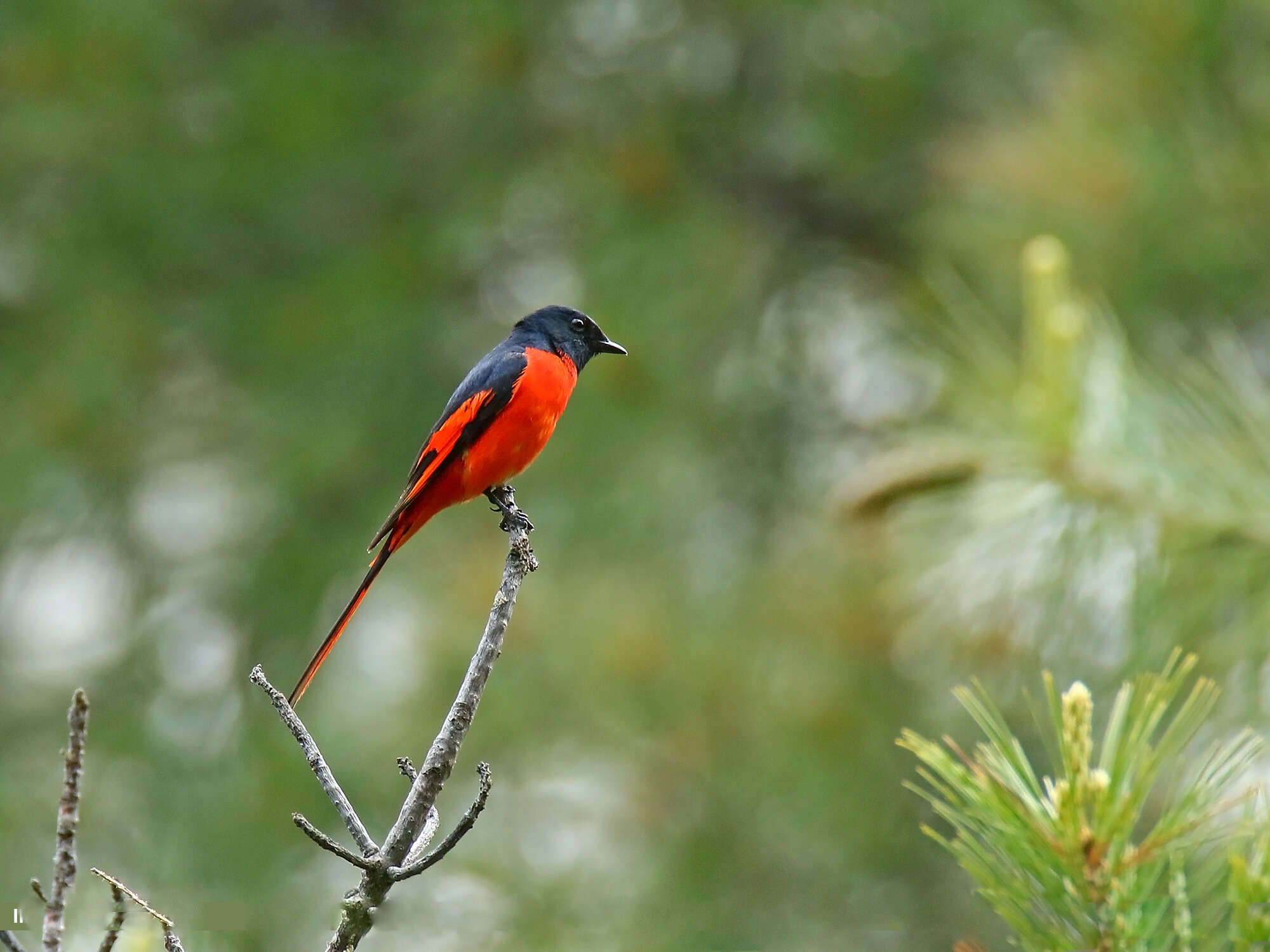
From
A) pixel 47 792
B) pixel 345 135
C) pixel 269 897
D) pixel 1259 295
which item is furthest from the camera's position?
pixel 345 135

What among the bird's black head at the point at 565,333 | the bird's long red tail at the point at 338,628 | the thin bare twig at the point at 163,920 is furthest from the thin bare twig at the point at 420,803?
the bird's black head at the point at 565,333

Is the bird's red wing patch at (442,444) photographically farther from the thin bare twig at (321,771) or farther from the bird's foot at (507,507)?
the thin bare twig at (321,771)

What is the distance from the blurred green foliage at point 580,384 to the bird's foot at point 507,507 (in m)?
0.94

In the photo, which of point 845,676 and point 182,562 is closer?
point 845,676

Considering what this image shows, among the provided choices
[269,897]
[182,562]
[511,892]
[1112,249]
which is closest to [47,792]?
[182,562]

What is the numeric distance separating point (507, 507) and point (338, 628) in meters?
0.78

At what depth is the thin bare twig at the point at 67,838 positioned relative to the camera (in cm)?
94

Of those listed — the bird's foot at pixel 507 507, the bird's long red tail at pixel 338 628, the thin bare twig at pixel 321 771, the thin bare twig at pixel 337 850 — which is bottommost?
the thin bare twig at pixel 337 850

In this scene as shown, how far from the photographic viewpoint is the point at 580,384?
198 inches

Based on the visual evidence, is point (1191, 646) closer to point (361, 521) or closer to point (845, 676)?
point (845, 676)

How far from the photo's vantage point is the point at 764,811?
409 centimetres

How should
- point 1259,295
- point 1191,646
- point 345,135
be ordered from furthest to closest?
point 345,135, point 1259,295, point 1191,646

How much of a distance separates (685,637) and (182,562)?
269 cm

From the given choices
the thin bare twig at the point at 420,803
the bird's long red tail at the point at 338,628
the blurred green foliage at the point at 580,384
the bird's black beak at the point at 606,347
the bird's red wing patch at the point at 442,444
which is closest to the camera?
the thin bare twig at the point at 420,803
